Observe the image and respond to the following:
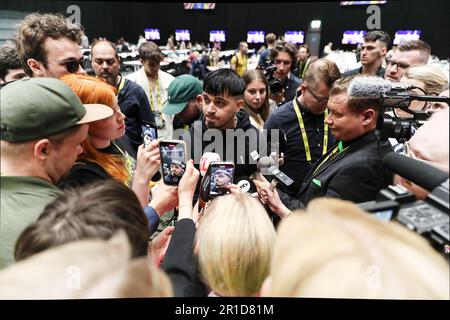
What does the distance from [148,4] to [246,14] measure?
31 cm

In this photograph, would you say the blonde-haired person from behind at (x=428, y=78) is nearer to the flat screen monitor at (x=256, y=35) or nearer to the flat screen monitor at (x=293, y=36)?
the flat screen monitor at (x=293, y=36)

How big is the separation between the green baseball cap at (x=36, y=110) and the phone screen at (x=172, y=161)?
245 millimetres

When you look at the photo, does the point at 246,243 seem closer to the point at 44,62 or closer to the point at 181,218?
the point at 181,218

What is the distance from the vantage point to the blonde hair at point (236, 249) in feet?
2.07

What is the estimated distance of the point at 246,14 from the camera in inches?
38.9

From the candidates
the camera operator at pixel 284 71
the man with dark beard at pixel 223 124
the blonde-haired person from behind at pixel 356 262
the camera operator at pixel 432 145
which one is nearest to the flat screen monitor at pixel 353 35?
the man with dark beard at pixel 223 124

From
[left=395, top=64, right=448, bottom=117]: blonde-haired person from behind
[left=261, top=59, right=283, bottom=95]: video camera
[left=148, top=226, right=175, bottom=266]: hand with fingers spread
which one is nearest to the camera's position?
[left=148, top=226, right=175, bottom=266]: hand with fingers spread

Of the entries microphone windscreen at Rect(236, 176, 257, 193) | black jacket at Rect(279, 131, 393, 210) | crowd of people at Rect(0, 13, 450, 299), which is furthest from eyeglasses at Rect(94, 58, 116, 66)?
black jacket at Rect(279, 131, 393, 210)

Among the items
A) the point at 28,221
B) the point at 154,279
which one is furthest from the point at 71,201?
the point at 154,279

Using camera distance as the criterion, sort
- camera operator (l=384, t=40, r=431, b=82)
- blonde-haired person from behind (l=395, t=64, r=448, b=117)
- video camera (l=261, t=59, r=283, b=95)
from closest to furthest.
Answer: blonde-haired person from behind (l=395, t=64, r=448, b=117), camera operator (l=384, t=40, r=431, b=82), video camera (l=261, t=59, r=283, b=95)

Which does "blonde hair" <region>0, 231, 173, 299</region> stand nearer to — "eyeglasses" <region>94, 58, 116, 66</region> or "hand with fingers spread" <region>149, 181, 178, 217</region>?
"hand with fingers spread" <region>149, 181, 178, 217</region>

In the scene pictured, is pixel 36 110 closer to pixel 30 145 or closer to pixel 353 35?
pixel 30 145

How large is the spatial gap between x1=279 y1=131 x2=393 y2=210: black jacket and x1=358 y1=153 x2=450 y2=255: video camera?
10 cm

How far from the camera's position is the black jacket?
71 centimetres
